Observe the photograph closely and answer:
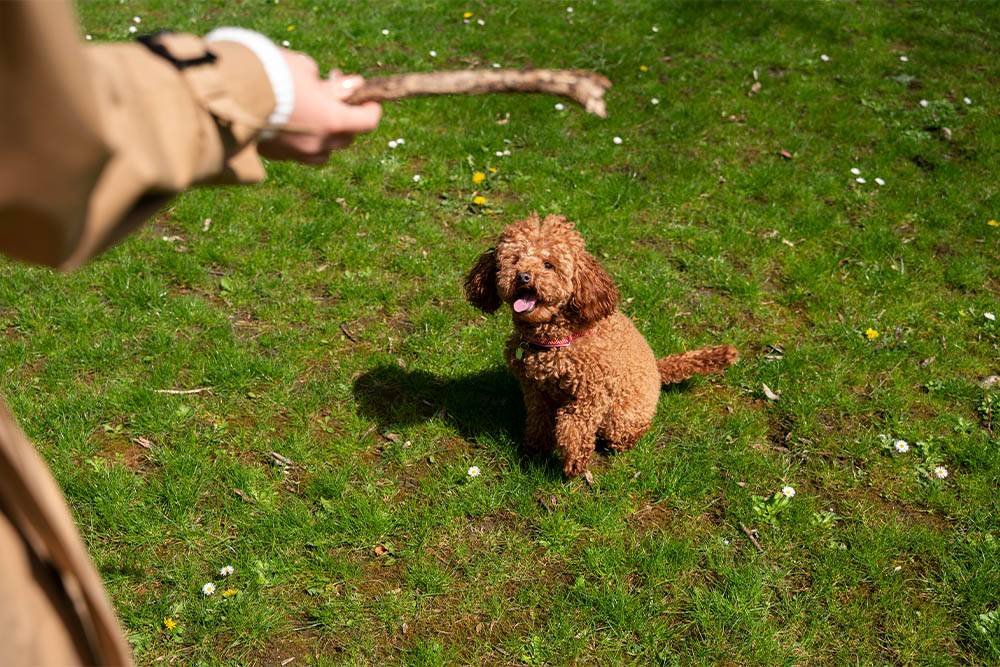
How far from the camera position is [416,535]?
3.51m

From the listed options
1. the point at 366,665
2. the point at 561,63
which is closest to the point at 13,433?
the point at 366,665

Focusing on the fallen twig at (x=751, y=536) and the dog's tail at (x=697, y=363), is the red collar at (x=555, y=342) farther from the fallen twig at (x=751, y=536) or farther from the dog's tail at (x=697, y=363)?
the fallen twig at (x=751, y=536)

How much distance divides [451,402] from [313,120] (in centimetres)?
278

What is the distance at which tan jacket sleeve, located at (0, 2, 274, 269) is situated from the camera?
0.92 m

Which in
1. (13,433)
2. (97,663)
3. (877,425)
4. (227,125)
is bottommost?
(877,425)

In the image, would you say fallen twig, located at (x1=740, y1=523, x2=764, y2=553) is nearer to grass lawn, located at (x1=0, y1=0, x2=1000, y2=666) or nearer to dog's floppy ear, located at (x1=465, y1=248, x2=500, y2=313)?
grass lawn, located at (x1=0, y1=0, x2=1000, y2=666)

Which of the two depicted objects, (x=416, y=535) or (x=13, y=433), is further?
(x=416, y=535)

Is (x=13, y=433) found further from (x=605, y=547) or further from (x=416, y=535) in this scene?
(x=605, y=547)

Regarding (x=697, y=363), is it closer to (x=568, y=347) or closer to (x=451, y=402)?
(x=568, y=347)

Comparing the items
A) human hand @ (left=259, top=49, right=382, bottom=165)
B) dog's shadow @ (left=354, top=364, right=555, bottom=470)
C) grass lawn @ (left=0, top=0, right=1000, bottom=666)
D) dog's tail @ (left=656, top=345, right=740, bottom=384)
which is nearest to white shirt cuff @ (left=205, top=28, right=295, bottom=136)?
human hand @ (left=259, top=49, right=382, bottom=165)

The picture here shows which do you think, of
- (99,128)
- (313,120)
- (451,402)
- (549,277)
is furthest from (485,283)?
(99,128)

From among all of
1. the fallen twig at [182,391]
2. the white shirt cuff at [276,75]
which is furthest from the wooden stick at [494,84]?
the fallen twig at [182,391]

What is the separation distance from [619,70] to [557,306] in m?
4.72

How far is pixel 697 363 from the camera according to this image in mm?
4020
